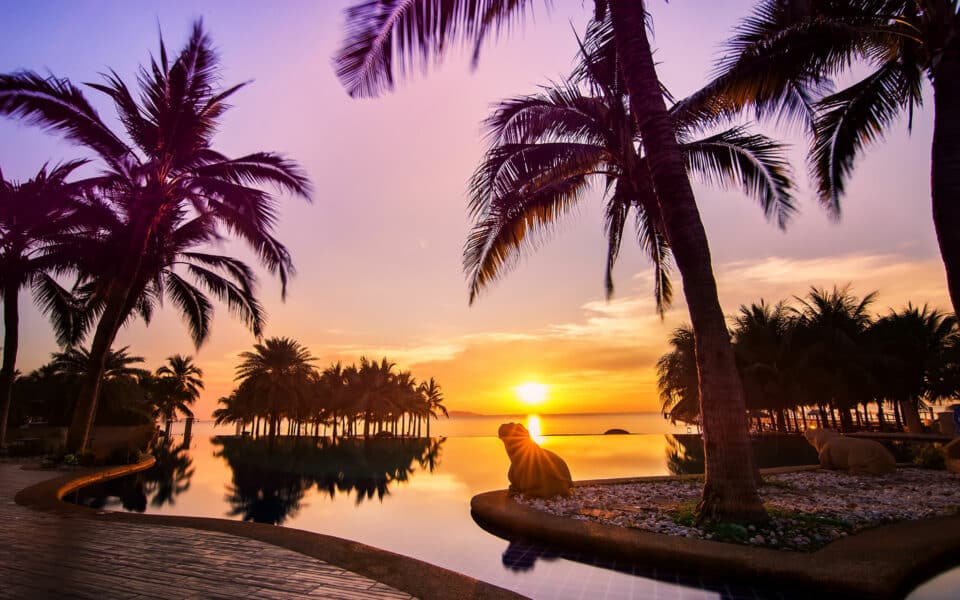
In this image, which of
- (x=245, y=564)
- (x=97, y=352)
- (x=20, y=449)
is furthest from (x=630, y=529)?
(x=20, y=449)

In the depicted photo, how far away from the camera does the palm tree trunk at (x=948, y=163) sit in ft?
14.1

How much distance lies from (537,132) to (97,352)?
12.5 m

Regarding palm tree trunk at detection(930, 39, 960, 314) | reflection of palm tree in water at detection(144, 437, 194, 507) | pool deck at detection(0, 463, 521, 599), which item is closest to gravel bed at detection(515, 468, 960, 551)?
palm tree trunk at detection(930, 39, 960, 314)

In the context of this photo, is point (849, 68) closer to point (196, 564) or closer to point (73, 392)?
point (196, 564)

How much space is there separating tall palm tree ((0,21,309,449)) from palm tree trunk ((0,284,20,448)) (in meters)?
5.56

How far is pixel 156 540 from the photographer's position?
479 cm

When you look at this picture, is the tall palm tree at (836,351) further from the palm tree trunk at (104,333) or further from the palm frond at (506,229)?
the palm tree trunk at (104,333)

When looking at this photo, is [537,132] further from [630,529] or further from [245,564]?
[245,564]

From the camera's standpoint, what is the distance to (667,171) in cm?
628

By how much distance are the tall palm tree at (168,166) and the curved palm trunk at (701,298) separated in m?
9.10

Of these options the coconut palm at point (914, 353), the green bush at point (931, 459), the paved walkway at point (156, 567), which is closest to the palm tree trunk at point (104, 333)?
the paved walkway at point (156, 567)

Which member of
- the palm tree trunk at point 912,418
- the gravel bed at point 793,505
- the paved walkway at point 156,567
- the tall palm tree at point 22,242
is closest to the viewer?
the paved walkway at point 156,567

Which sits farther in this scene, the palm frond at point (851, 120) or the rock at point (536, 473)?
the rock at point (536, 473)

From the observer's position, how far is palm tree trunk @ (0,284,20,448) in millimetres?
15276
